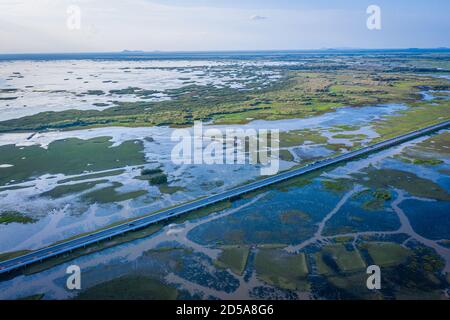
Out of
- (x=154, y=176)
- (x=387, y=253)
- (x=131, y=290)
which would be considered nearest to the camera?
(x=131, y=290)

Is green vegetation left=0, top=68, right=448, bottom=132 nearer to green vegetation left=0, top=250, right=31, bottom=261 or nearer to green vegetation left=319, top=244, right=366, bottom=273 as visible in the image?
green vegetation left=0, top=250, right=31, bottom=261

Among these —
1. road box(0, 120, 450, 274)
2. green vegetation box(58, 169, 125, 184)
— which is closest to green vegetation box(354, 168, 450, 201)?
road box(0, 120, 450, 274)

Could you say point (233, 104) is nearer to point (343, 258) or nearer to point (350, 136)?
point (350, 136)

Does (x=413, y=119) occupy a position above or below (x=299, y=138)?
above

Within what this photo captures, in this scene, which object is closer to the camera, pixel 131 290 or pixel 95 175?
pixel 131 290

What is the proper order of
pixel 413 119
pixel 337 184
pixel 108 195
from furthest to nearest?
pixel 413 119
pixel 337 184
pixel 108 195

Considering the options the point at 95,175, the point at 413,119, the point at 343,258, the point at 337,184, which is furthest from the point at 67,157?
the point at 413,119

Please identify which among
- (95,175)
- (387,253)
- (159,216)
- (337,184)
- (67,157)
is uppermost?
(67,157)
